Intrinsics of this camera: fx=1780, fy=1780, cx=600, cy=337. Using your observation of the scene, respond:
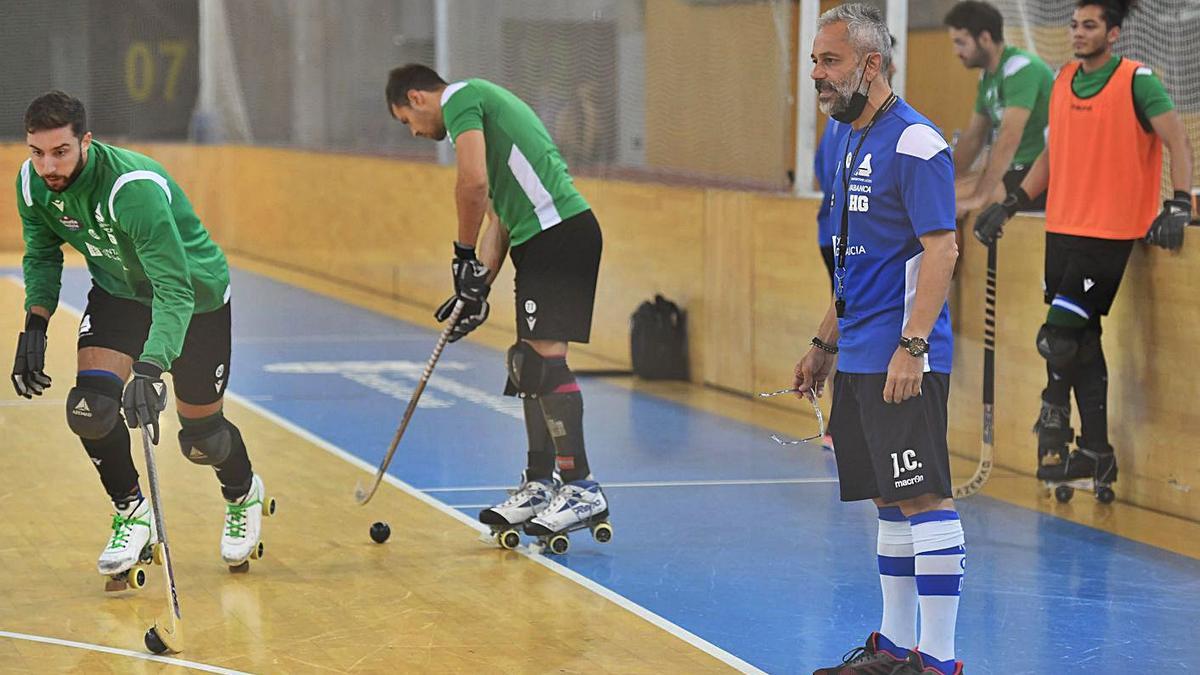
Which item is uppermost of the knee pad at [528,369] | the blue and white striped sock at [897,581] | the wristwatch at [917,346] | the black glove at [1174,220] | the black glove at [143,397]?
the black glove at [1174,220]

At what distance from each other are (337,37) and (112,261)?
1365cm

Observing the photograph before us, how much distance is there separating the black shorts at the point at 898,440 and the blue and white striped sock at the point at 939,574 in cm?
8

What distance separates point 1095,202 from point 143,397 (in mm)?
3723

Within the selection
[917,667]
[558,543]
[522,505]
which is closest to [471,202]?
[522,505]

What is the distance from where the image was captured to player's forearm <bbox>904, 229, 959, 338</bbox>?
4.13 meters

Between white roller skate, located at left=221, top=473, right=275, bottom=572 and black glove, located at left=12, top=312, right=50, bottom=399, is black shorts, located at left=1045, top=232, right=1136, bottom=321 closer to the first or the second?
white roller skate, located at left=221, top=473, right=275, bottom=572

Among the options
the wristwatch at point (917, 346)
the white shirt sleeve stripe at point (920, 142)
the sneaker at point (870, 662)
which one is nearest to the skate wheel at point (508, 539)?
the sneaker at point (870, 662)

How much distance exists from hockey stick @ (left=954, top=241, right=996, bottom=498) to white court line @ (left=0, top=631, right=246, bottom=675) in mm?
3272

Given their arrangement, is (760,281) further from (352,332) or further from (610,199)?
(352,332)

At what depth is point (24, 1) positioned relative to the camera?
2283cm

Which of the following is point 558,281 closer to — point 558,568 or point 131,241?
point 558,568

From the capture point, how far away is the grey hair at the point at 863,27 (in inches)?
165

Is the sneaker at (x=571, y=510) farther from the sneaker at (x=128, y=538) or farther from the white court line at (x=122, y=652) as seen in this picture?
the white court line at (x=122, y=652)

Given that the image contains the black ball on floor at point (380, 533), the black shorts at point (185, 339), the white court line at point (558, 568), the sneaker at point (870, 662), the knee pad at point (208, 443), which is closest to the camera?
the sneaker at point (870, 662)
